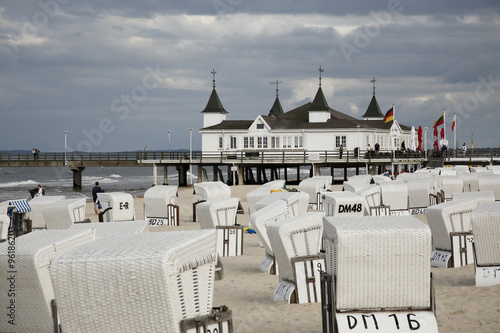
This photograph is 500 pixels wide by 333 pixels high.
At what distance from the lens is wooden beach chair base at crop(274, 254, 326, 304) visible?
29.0 ft

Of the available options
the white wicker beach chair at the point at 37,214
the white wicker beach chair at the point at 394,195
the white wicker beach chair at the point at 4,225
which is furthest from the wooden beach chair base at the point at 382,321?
the white wicker beach chair at the point at 394,195

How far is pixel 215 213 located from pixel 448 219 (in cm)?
557

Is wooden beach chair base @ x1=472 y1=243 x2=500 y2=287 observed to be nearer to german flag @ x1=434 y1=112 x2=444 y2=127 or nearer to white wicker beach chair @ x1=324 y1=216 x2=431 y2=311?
white wicker beach chair @ x1=324 y1=216 x2=431 y2=311

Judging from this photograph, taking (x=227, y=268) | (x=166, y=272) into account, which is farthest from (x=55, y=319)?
(x=227, y=268)

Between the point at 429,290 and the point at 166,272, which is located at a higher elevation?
the point at 166,272

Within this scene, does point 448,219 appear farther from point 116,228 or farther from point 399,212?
point 399,212

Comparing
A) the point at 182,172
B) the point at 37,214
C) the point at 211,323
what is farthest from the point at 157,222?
the point at 182,172

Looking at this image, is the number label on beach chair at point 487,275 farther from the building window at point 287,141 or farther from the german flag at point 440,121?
the german flag at point 440,121

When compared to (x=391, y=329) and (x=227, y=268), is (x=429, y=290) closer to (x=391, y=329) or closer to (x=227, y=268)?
(x=391, y=329)

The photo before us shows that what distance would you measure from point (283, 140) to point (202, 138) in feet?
20.9

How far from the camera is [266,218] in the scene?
35.9ft

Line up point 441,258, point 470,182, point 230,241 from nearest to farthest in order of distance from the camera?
1. point 441,258
2. point 230,241
3. point 470,182

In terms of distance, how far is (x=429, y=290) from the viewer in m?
6.28

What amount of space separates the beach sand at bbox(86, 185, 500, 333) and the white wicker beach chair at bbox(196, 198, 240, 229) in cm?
260
